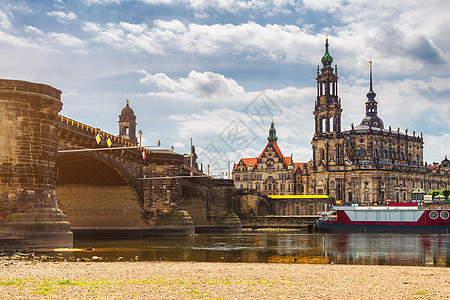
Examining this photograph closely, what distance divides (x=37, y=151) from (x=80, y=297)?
19.1 metres

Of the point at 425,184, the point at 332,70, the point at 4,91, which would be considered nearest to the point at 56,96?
the point at 4,91

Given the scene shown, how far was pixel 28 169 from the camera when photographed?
→ 1252 inches

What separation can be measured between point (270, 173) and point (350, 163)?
25536 millimetres

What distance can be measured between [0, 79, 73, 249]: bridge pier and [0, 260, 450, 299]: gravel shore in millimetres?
6567

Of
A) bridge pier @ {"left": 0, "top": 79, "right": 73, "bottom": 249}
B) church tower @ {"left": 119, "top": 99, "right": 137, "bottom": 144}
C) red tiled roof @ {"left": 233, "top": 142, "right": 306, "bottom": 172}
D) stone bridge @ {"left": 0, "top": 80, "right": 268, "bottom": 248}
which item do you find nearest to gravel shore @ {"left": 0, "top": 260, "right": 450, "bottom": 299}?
bridge pier @ {"left": 0, "top": 79, "right": 73, "bottom": 249}

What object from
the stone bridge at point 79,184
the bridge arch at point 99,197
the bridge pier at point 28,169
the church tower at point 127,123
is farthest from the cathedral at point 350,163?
the bridge pier at point 28,169

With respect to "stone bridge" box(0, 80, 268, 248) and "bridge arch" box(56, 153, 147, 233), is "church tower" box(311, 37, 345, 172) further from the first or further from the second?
"bridge arch" box(56, 153, 147, 233)

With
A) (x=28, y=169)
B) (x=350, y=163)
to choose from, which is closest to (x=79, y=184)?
(x=28, y=169)

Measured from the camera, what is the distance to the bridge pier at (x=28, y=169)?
100 ft

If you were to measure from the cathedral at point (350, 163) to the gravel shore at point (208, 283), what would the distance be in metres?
123

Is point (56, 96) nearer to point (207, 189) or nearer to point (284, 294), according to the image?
point (284, 294)

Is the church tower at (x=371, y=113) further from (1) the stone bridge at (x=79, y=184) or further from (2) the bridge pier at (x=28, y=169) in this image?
(2) the bridge pier at (x=28, y=169)

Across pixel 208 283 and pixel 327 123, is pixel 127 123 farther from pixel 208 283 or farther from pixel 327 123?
pixel 208 283

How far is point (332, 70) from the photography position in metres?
157
